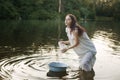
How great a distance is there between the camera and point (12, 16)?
4372 centimetres

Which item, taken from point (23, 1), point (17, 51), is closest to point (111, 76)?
point (17, 51)

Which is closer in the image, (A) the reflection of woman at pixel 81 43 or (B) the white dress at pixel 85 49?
(A) the reflection of woman at pixel 81 43

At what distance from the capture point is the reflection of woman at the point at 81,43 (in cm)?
884

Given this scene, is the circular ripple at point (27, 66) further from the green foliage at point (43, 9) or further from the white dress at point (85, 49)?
the green foliage at point (43, 9)

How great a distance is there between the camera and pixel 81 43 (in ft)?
30.1

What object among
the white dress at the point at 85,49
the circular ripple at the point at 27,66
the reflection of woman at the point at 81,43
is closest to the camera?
the circular ripple at the point at 27,66

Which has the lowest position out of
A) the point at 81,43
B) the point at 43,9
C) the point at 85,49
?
the point at 85,49

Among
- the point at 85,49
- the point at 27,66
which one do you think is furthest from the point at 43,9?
the point at 85,49

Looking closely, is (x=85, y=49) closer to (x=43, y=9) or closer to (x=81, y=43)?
(x=81, y=43)

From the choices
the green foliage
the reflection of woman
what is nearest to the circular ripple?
the reflection of woman

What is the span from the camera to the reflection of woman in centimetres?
884

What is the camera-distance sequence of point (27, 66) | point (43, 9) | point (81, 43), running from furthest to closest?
1. point (43, 9)
2. point (27, 66)
3. point (81, 43)

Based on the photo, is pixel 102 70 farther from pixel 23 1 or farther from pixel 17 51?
pixel 23 1

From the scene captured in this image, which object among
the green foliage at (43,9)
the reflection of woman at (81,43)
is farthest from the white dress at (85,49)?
the green foliage at (43,9)
